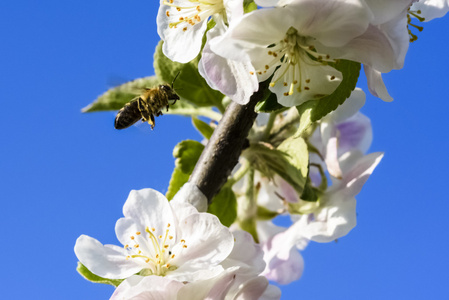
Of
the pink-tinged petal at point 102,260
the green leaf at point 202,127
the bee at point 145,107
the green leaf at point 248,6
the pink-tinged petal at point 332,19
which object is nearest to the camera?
the pink-tinged petal at point 332,19

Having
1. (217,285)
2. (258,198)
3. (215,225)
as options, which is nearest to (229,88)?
(215,225)

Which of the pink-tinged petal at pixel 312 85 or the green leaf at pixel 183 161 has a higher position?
the green leaf at pixel 183 161

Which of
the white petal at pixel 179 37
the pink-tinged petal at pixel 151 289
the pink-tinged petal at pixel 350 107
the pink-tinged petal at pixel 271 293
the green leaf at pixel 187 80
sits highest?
the green leaf at pixel 187 80

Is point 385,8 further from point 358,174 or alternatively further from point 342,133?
point 342,133

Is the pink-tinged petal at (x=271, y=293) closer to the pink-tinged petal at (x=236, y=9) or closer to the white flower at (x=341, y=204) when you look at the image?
the white flower at (x=341, y=204)

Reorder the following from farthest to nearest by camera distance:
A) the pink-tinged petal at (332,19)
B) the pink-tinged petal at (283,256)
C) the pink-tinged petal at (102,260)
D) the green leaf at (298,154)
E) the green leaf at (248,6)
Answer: the pink-tinged petal at (283,256), the green leaf at (298,154), the pink-tinged petal at (102,260), the green leaf at (248,6), the pink-tinged petal at (332,19)

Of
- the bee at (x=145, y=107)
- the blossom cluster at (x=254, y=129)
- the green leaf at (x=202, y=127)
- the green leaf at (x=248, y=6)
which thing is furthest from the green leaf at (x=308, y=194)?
the green leaf at (x=248, y=6)

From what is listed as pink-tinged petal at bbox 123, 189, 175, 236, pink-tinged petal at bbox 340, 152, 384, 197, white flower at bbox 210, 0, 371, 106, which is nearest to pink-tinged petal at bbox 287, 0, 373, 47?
white flower at bbox 210, 0, 371, 106
